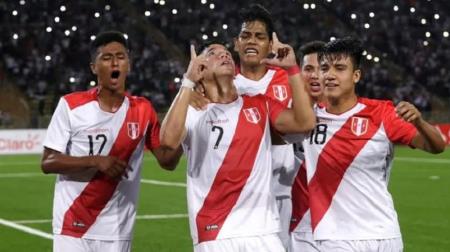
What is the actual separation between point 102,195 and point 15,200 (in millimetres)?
12882

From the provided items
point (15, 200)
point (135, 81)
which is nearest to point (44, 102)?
point (135, 81)

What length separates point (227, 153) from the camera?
5.90 m

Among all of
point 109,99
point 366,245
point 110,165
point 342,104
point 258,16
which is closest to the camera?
point 366,245

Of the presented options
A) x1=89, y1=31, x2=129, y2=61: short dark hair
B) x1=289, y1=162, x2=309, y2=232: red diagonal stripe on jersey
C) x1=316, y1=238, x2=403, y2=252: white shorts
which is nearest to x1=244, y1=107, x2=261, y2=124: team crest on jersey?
x1=316, y1=238, x2=403, y2=252: white shorts

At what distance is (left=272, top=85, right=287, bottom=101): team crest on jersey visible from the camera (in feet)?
25.2

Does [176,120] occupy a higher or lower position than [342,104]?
lower

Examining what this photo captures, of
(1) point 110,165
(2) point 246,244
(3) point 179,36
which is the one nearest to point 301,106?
(2) point 246,244

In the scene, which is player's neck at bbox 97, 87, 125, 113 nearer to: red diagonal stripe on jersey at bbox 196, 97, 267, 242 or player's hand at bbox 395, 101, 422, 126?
red diagonal stripe on jersey at bbox 196, 97, 267, 242

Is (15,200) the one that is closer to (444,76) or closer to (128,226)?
(128,226)

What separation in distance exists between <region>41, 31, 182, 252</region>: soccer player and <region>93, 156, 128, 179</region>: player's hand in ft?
0.32

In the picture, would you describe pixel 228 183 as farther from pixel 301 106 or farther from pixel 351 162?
pixel 351 162

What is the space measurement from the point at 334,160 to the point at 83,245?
1.91 m

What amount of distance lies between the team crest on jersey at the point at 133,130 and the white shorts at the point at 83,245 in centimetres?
77

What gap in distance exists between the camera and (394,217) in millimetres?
6277
